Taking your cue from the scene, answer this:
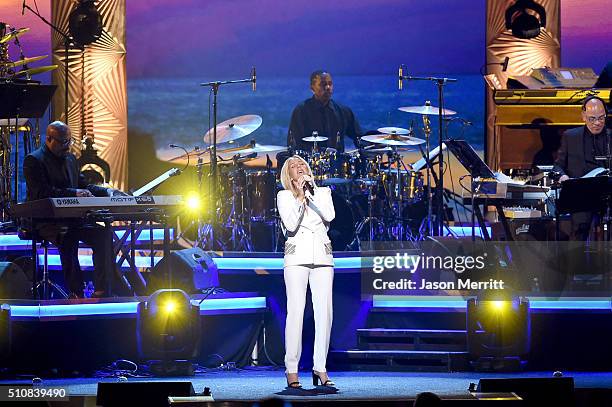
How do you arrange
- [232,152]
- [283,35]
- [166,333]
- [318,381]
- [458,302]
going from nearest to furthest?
[318,381] < [166,333] < [458,302] < [232,152] < [283,35]

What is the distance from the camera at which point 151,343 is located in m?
8.80

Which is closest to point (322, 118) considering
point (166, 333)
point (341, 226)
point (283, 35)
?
point (341, 226)

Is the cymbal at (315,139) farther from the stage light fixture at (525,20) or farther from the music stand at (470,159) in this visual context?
the stage light fixture at (525,20)

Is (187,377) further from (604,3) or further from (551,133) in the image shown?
(604,3)

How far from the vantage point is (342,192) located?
11266 millimetres

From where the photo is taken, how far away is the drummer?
1175cm

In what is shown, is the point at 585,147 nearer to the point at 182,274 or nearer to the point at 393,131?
the point at 393,131

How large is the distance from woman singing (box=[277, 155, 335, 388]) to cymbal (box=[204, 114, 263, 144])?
155 inches

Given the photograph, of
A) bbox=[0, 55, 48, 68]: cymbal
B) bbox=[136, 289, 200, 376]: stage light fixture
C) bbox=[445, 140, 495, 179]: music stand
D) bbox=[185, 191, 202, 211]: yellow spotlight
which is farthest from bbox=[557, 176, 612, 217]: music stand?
bbox=[0, 55, 48, 68]: cymbal

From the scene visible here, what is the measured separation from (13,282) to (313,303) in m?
2.83

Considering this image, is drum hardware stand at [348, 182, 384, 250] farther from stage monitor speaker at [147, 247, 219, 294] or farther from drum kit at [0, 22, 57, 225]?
drum kit at [0, 22, 57, 225]

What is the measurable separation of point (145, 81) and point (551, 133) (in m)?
5.16

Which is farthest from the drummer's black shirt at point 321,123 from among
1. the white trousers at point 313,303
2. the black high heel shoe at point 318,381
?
the black high heel shoe at point 318,381

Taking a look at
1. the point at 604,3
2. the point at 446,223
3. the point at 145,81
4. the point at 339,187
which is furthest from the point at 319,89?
the point at 604,3
